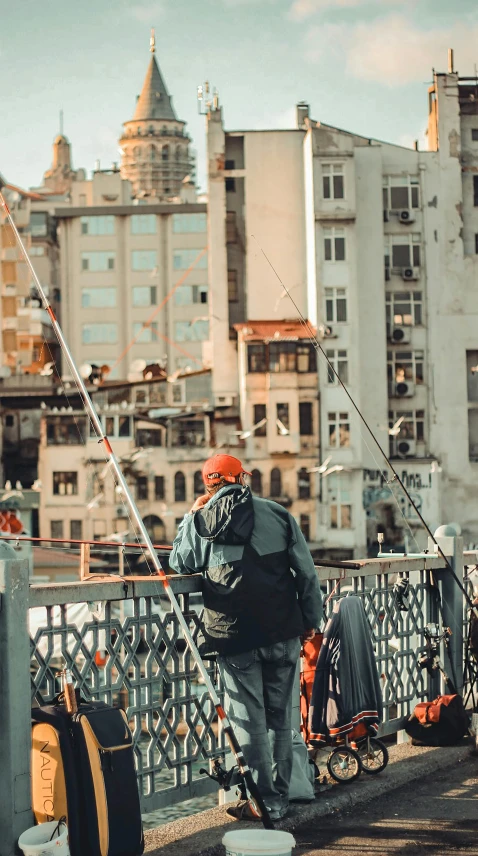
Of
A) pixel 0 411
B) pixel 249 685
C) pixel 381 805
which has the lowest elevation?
pixel 381 805

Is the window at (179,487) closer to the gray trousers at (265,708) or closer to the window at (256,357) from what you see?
the window at (256,357)

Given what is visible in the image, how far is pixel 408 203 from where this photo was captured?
6950cm

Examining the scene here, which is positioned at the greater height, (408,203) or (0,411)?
(408,203)

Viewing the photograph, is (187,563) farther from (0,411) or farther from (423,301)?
(0,411)

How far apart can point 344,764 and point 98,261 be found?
83.1m

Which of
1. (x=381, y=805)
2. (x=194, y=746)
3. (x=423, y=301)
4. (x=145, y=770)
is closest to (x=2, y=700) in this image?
(x=145, y=770)

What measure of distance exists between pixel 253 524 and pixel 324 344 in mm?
59650

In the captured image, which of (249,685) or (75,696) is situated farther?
(249,685)

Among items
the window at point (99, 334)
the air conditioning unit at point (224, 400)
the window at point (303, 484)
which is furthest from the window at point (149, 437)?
the window at point (99, 334)

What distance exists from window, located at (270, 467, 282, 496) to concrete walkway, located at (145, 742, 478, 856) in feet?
189

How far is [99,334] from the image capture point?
89188 millimetres

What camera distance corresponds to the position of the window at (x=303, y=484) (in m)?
65.4

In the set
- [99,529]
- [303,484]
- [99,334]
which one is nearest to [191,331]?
[99,334]

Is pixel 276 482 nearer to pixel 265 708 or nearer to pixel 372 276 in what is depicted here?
pixel 372 276
